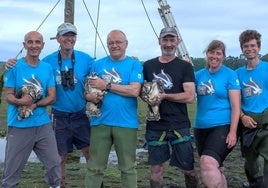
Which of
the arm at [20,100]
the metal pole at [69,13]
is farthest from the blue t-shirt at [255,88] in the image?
the metal pole at [69,13]

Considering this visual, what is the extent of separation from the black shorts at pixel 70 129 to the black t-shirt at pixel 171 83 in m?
1.10

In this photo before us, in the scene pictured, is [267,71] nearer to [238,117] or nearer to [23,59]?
[238,117]

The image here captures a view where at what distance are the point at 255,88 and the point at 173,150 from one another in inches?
57.3

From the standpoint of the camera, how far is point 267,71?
7.42 m

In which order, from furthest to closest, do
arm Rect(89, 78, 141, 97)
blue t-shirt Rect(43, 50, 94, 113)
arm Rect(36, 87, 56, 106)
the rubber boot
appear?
the rubber boot < blue t-shirt Rect(43, 50, 94, 113) < arm Rect(36, 87, 56, 106) < arm Rect(89, 78, 141, 97)

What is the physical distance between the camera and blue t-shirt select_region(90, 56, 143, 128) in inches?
289

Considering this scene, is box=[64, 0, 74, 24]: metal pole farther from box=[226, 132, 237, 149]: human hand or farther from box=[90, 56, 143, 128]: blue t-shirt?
box=[226, 132, 237, 149]: human hand

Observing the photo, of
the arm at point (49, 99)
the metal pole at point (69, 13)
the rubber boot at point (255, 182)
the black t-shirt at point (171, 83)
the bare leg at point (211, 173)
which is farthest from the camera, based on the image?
the metal pole at point (69, 13)

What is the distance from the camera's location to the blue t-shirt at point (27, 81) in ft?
23.9

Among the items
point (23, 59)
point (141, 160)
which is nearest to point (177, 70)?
point (23, 59)

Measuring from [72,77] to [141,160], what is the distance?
5.17 meters

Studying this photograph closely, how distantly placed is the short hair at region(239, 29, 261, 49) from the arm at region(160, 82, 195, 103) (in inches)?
37.6

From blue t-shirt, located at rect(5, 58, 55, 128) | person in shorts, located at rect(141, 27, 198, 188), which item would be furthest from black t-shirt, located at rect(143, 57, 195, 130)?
blue t-shirt, located at rect(5, 58, 55, 128)

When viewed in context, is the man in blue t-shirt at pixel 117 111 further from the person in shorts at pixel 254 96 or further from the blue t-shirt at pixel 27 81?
the person in shorts at pixel 254 96
